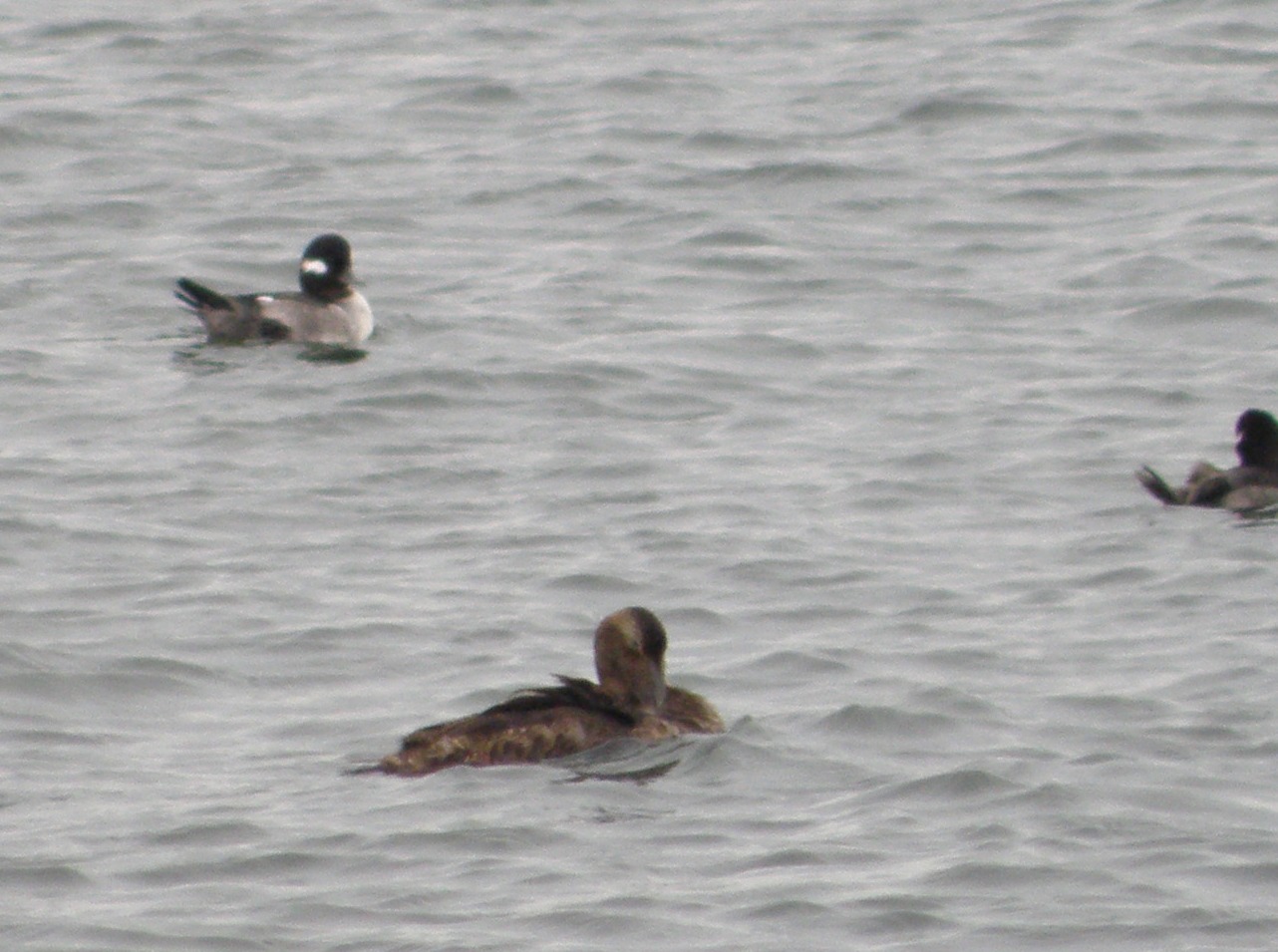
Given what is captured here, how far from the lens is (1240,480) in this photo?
49.1 feet

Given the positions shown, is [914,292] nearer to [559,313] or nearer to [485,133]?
[559,313]

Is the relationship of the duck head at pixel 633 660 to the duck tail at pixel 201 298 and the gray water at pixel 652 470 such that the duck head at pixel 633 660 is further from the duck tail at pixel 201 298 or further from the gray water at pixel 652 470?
the duck tail at pixel 201 298

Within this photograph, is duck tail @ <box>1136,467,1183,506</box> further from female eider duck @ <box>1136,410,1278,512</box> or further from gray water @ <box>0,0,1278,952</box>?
gray water @ <box>0,0,1278,952</box>

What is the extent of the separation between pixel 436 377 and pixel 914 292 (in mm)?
3357

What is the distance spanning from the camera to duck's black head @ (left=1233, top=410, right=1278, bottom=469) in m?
15.1

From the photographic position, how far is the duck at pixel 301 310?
18922 mm

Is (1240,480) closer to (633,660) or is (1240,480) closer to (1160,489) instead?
(1160,489)

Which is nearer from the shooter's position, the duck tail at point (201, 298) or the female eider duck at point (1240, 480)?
the female eider duck at point (1240, 480)

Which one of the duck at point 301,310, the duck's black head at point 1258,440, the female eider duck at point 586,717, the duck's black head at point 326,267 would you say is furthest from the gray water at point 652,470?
the duck's black head at point 1258,440

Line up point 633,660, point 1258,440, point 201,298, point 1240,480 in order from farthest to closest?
point 201,298, point 1258,440, point 1240,480, point 633,660

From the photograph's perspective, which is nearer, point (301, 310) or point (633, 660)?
point (633, 660)

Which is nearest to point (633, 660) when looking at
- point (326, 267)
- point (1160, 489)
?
point (1160, 489)

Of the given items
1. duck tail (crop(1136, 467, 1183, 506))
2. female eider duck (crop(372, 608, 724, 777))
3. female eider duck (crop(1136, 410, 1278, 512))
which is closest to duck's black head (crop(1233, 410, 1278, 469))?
female eider duck (crop(1136, 410, 1278, 512))

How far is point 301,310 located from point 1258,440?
21.4 feet
